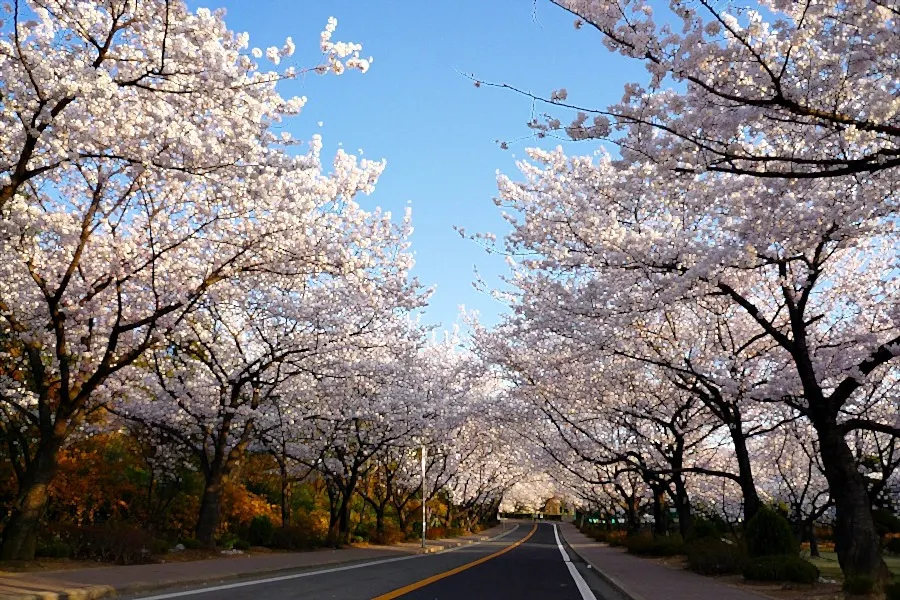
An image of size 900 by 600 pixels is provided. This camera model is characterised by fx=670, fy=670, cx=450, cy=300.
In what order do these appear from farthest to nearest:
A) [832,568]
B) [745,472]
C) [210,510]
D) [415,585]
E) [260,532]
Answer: [260,532], [832,568], [210,510], [745,472], [415,585]

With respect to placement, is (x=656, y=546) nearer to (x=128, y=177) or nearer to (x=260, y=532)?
(x=260, y=532)

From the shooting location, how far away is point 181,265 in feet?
50.6

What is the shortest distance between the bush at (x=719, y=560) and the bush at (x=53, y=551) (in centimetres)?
1488

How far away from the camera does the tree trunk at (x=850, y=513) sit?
36.4 feet

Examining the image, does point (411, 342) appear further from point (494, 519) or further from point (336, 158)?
point (494, 519)

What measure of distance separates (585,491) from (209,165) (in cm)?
4824

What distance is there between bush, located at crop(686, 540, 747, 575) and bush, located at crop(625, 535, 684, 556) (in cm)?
512

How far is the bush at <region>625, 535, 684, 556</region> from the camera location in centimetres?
2334

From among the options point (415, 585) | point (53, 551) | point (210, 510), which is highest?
point (210, 510)

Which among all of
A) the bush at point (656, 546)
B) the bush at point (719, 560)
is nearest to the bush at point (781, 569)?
the bush at point (719, 560)

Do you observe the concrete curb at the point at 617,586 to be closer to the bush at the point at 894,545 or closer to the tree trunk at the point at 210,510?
the tree trunk at the point at 210,510

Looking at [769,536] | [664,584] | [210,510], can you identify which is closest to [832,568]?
[769,536]

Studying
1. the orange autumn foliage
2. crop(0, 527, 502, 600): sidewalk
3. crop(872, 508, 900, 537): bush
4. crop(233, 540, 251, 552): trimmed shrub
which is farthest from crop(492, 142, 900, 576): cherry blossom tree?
crop(872, 508, 900, 537): bush

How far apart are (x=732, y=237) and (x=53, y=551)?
607 inches
